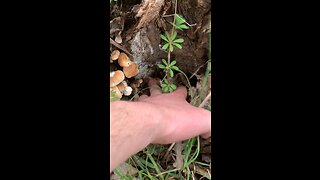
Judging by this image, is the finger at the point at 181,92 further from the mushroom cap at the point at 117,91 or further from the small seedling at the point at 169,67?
the mushroom cap at the point at 117,91

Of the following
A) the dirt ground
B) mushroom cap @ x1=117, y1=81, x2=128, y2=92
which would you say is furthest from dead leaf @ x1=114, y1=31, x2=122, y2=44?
mushroom cap @ x1=117, y1=81, x2=128, y2=92

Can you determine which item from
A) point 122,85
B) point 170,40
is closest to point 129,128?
point 122,85

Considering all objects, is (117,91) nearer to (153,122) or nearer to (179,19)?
(153,122)

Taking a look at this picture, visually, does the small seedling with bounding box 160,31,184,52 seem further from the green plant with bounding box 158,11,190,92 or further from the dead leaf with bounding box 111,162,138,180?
the dead leaf with bounding box 111,162,138,180

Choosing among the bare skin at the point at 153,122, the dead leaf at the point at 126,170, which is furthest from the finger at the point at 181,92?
the dead leaf at the point at 126,170

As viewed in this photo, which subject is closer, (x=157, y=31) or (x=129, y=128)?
(x=129, y=128)

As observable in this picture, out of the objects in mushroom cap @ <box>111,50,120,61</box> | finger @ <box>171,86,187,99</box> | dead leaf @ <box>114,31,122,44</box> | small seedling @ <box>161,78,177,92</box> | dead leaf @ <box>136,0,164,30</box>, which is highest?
dead leaf @ <box>136,0,164,30</box>
